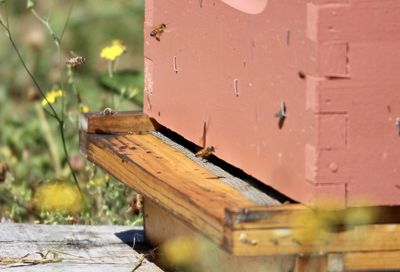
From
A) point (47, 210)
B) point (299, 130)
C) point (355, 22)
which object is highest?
point (355, 22)

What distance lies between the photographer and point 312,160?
2676 mm

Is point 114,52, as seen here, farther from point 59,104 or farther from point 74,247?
point 59,104

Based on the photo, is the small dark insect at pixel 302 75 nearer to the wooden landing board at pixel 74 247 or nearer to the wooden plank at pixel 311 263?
the wooden plank at pixel 311 263

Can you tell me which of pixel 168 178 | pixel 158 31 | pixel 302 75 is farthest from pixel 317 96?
pixel 158 31

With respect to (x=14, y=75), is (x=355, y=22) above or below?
above

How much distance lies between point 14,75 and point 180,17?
13.2ft

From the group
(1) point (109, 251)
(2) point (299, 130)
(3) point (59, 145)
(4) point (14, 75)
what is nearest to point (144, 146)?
(1) point (109, 251)

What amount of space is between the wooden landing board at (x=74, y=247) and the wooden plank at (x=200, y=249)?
0.09 meters

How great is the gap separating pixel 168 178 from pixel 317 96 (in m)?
0.60

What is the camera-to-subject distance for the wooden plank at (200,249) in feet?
9.63

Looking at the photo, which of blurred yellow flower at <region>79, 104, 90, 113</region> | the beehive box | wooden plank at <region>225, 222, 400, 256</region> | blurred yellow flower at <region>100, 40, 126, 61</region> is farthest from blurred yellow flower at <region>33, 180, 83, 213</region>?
wooden plank at <region>225, 222, 400, 256</region>

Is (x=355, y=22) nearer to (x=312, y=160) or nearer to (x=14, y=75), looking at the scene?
(x=312, y=160)

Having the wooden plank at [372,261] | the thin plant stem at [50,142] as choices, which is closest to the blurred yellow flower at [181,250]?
the wooden plank at [372,261]

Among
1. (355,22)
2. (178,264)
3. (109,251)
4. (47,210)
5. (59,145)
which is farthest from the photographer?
(59,145)
